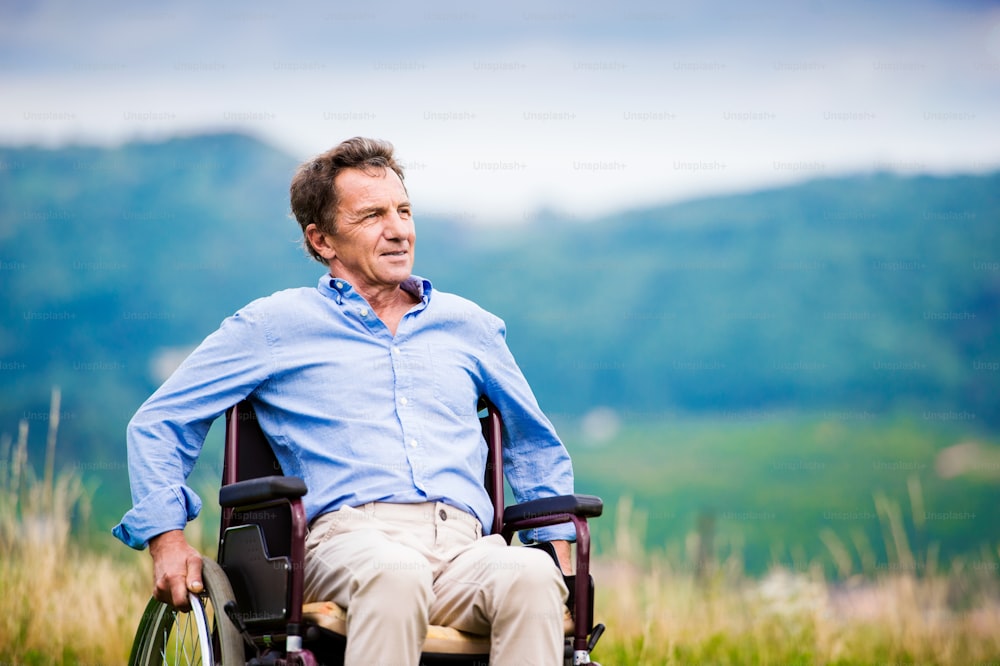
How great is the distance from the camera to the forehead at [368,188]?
291cm

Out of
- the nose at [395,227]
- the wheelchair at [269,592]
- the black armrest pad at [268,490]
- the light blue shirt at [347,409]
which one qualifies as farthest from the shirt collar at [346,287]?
the black armrest pad at [268,490]

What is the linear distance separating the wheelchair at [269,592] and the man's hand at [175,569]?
0.07ft

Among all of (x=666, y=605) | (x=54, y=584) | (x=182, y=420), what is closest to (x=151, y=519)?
(x=182, y=420)

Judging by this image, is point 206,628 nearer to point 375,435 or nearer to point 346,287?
point 375,435

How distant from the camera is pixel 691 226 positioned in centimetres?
1180

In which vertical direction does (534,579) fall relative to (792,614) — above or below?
above

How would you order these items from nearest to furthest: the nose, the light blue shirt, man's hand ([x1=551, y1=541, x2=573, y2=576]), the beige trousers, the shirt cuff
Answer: the beige trousers < the shirt cuff < the light blue shirt < man's hand ([x1=551, y1=541, x2=573, y2=576]) < the nose

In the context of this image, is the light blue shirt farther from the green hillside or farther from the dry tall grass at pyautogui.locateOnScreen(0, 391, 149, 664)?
the green hillside

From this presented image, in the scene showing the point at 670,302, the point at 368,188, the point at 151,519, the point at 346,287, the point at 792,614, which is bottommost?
the point at 792,614

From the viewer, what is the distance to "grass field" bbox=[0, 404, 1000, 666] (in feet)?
13.6

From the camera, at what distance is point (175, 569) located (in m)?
2.47

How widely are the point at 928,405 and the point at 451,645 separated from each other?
29.2 ft

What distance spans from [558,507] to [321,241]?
90 centimetres

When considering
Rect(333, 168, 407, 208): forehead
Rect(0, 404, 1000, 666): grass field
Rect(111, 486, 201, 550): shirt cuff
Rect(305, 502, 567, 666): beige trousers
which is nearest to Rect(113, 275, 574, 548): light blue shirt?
Rect(111, 486, 201, 550): shirt cuff
